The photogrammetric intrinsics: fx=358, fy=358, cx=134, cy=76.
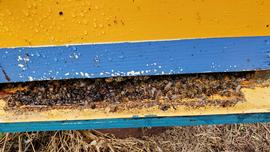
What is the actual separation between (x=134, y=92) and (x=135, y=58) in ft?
0.67

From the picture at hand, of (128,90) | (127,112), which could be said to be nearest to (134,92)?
(128,90)

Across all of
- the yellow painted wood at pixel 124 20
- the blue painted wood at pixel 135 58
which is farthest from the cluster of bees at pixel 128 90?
the yellow painted wood at pixel 124 20

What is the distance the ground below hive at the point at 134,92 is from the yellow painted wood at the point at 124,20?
28 cm

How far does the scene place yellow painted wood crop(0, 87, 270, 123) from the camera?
1.40 metres

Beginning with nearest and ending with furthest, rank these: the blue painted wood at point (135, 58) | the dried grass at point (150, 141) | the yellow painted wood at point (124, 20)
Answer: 1. the yellow painted wood at point (124, 20)
2. the blue painted wood at point (135, 58)
3. the dried grass at point (150, 141)

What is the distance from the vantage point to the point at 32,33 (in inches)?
50.1

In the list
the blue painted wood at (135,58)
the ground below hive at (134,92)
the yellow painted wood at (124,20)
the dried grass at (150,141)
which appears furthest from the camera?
the dried grass at (150,141)

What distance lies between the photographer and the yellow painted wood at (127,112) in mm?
1396

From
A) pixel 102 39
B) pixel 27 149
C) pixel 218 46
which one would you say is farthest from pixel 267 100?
pixel 27 149

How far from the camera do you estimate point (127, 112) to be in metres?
1.43

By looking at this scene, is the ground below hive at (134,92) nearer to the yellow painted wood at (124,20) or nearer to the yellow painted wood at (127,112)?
the yellow painted wood at (127,112)

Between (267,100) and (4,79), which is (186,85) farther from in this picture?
(4,79)

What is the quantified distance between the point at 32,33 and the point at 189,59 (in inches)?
23.5

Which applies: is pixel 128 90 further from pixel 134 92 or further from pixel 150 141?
pixel 150 141
